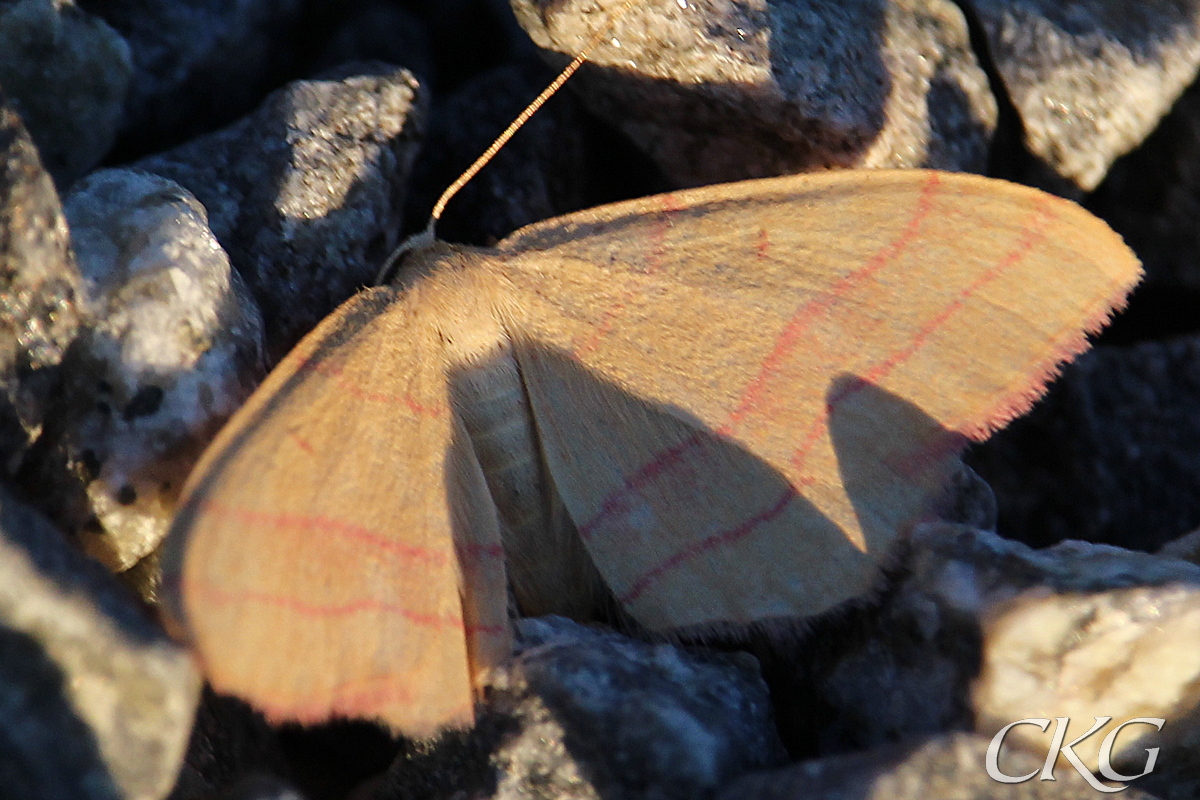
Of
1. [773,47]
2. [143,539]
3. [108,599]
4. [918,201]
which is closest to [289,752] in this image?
[143,539]

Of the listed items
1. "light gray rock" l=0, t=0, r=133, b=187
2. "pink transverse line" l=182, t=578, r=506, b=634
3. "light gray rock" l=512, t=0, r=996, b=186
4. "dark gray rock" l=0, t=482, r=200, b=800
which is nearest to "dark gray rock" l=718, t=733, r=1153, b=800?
"pink transverse line" l=182, t=578, r=506, b=634

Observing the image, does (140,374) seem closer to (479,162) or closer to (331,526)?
(331,526)

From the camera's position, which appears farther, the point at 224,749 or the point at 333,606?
the point at 224,749

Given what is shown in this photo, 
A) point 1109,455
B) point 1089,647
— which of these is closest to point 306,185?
point 1089,647

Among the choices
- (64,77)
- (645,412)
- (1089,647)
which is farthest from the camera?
(64,77)

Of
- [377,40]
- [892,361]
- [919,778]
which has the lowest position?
[377,40]

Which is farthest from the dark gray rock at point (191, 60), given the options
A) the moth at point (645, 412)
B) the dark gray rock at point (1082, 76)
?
the dark gray rock at point (1082, 76)

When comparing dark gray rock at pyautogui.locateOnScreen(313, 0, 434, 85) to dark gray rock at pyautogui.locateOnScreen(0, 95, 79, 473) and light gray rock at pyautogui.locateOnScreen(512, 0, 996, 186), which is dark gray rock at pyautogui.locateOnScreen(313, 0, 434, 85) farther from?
dark gray rock at pyautogui.locateOnScreen(0, 95, 79, 473)
